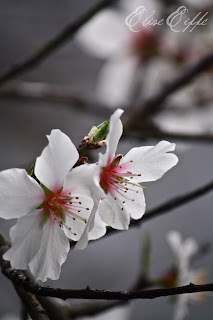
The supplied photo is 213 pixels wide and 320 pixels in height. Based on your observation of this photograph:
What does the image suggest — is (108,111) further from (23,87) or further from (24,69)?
(24,69)

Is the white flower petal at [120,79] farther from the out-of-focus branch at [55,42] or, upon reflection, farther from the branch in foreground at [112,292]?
the branch in foreground at [112,292]

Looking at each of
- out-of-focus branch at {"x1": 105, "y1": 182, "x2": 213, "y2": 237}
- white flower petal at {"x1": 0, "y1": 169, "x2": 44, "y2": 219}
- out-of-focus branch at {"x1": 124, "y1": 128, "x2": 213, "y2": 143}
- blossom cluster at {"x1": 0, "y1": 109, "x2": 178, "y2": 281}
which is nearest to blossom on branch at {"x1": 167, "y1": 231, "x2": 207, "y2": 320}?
out-of-focus branch at {"x1": 124, "y1": 128, "x2": 213, "y2": 143}

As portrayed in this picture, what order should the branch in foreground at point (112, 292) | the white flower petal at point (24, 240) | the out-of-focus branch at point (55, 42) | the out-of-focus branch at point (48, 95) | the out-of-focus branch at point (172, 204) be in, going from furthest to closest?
the out-of-focus branch at point (48, 95) → the out-of-focus branch at point (55, 42) → the out-of-focus branch at point (172, 204) → the white flower petal at point (24, 240) → the branch in foreground at point (112, 292)

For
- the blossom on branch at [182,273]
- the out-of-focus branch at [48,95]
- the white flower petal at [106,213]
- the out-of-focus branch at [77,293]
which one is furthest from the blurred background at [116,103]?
the out-of-focus branch at [77,293]

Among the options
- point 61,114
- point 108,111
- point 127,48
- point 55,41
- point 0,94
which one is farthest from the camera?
point 61,114

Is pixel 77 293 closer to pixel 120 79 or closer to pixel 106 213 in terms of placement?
pixel 106 213

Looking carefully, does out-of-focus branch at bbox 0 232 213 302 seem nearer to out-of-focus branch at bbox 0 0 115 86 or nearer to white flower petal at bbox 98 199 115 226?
→ white flower petal at bbox 98 199 115 226


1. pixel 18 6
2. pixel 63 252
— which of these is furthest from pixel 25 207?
pixel 18 6
